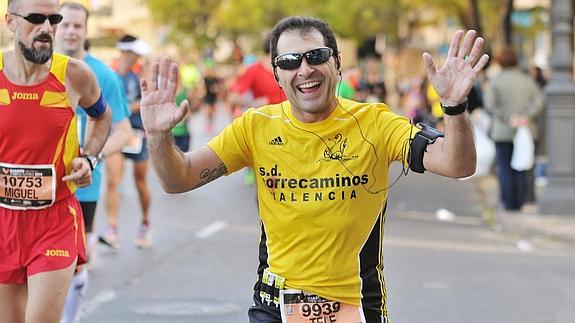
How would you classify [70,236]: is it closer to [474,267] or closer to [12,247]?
[12,247]

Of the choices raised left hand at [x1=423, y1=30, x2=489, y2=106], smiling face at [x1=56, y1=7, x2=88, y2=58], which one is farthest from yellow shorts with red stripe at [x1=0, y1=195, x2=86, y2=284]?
smiling face at [x1=56, y1=7, x2=88, y2=58]

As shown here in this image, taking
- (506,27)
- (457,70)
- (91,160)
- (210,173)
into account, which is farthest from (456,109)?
(506,27)

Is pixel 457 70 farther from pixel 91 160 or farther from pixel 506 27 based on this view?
pixel 506 27

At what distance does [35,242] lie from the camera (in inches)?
230

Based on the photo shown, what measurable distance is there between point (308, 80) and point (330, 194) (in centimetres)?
42

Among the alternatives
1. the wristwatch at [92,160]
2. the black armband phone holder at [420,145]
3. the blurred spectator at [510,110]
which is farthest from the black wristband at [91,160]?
the blurred spectator at [510,110]

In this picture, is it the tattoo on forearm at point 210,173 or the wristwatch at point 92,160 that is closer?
the tattoo on forearm at point 210,173

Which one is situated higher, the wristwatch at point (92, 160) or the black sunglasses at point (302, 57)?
the black sunglasses at point (302, 57)

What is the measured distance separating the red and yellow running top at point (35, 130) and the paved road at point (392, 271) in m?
3.02

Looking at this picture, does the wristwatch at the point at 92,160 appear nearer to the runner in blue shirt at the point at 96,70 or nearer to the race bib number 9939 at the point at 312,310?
the runner in blue shirt at the point at 96,70

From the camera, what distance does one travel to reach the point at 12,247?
229 inches

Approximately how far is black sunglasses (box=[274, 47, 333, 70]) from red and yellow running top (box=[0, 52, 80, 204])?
1.58 meters

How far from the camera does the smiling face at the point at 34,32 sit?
5836 millimetres

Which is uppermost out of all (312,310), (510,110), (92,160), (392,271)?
(92,160)
